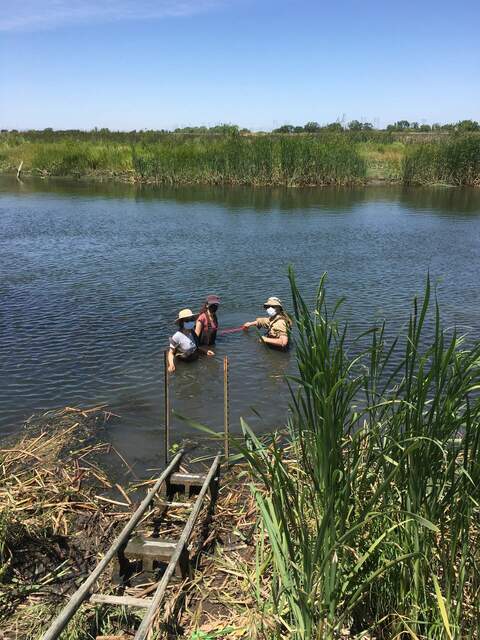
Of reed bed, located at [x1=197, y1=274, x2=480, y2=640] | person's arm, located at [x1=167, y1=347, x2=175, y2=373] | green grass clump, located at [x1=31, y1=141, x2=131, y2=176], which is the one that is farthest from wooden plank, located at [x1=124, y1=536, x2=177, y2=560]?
green grass clump, located at [x1=31, y1=141, x2=131, y2=176]

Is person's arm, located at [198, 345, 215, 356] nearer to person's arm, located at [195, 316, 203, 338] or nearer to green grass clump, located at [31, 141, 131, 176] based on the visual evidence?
person's arm, located at [195, 316, 203, 338]

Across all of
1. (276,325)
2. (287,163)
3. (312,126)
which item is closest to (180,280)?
(276,325)

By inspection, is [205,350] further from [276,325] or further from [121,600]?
[121,600]

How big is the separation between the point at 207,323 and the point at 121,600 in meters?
7.47

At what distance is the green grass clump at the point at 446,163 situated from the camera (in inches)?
1510

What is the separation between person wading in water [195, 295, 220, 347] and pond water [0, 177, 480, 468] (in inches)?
23.6

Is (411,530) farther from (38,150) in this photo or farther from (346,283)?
(38,150)

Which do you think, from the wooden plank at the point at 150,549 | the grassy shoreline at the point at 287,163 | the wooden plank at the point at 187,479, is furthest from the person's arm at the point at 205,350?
the grassy shoreline at the point at 287,163

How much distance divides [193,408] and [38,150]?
146ft

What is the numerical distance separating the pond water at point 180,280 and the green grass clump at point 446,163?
530 centimetres

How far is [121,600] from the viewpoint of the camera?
14.6ft

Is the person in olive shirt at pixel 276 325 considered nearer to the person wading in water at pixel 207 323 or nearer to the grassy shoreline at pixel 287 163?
the person wading in water at pixel 207 323

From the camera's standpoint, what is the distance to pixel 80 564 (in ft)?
17.7

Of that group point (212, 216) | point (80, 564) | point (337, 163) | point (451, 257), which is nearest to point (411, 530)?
point (80, 564)
